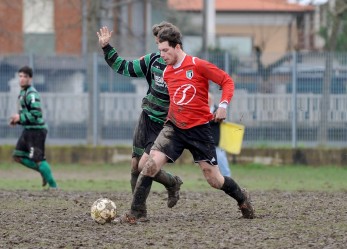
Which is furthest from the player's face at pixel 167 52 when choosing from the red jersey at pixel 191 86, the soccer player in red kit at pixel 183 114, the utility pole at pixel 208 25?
the utility pole at pixel 208 25

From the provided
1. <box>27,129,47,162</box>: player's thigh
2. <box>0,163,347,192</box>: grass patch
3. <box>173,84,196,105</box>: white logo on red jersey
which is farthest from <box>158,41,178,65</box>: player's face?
<box>0,163,347,192</box>: grass patch

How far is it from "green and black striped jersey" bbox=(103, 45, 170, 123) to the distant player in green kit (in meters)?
5.18

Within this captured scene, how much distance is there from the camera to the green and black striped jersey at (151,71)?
1150 centimetres

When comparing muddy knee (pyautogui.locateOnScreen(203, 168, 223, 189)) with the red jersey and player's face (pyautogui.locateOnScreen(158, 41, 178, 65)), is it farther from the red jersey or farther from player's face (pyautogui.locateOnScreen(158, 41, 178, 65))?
player's face (pyautogui.locateOnScreen(158, 41, 178, 65))

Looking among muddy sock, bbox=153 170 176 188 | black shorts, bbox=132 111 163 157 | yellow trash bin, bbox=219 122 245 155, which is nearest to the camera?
muddy sock, bbox=153 170 176 188

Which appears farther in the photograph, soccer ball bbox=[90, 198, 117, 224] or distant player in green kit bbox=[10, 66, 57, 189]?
distant player in green kit bbox=[10, 66, 57, 189]

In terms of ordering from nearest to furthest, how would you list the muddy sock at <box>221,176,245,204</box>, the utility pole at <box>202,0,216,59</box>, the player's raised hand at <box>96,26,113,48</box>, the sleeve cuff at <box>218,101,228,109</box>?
the sleeve cuff at <box>218,101,228,109</box> < the muddy sock at <box>221,176,245,204</box> < the player's raised hand at <box>96,26,113,48</box> < the utility pole at <box>202,0,216,59</box>

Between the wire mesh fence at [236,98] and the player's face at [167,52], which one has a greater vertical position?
the player's face at [167,52]

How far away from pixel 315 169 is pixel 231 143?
12.2ft

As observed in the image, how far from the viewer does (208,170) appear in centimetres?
1098

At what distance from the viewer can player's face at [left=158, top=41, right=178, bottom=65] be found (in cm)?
1070

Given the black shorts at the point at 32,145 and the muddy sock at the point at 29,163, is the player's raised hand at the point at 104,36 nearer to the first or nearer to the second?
the black shorts at the point at 32,145

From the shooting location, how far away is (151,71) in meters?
11.6

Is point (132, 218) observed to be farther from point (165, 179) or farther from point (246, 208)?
point (246, 208)
